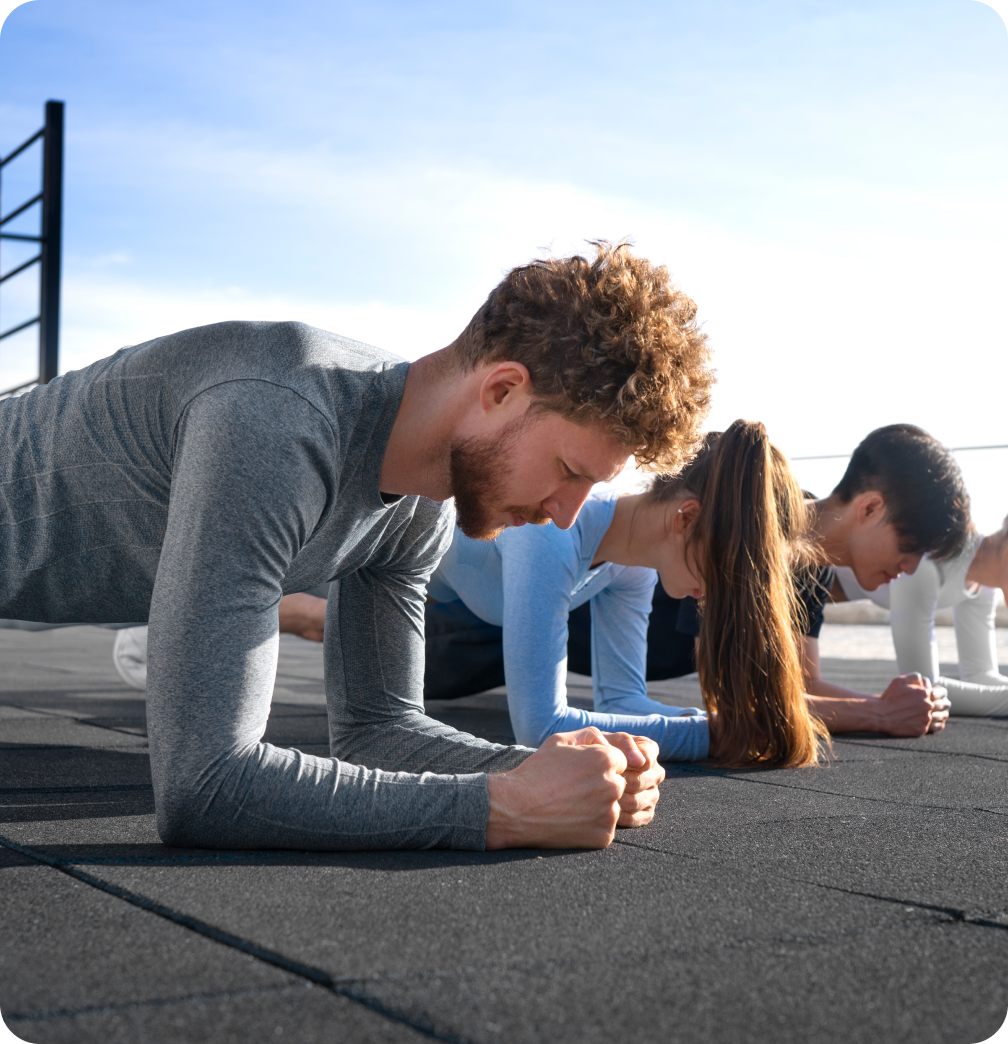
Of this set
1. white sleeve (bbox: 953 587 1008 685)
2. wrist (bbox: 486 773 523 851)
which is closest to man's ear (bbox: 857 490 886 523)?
white sleeve (bbox: 953 587 1008 685)

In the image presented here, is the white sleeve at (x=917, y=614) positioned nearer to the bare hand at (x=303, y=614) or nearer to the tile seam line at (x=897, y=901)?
the bare hand at (x=303, y=614)

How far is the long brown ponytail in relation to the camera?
204 centimetres

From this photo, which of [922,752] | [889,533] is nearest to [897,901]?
[922,752]

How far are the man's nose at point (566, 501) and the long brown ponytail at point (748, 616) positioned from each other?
69 centimetres

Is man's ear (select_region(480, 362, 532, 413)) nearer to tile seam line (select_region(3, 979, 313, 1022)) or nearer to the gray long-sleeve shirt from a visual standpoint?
the gray long-sleeve shirt

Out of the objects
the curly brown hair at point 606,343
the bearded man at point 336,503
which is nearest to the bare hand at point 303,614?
the bearded man at point 336,503

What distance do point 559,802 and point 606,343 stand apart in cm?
59

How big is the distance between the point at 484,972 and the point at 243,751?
0.46 metres

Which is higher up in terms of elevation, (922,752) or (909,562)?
(909,562)

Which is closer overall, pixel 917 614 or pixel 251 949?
pixel 251 949

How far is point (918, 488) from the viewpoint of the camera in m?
2.73

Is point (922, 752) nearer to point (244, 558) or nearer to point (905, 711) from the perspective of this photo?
point (905, 711)

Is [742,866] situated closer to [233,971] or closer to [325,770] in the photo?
[325,770]

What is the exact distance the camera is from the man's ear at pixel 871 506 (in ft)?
9.09
